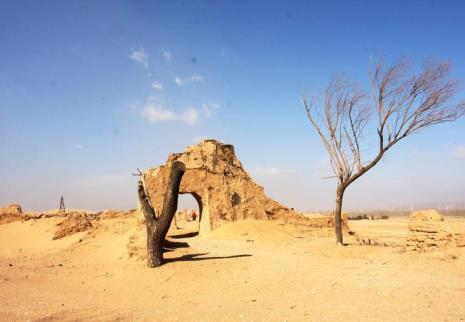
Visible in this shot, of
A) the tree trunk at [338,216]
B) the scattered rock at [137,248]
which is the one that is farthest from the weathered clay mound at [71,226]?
the tree trunk at [338,216]

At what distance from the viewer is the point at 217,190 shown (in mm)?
18062

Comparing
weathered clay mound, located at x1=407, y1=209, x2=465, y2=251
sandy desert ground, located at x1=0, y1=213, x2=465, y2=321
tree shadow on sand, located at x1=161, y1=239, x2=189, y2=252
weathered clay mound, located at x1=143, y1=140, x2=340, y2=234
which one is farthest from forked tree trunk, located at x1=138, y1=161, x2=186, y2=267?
weathered clay mound, located at x1=143, y1=140, x2=340, y2=234

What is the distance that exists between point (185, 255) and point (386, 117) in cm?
840

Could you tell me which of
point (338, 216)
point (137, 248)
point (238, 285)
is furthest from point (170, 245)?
point (338, 216)

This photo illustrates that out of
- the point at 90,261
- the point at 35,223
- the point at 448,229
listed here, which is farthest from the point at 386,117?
Answer: the point at 35,223

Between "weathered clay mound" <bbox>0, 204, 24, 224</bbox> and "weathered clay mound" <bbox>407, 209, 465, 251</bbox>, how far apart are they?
2061cm

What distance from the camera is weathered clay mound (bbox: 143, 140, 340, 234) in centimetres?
1772

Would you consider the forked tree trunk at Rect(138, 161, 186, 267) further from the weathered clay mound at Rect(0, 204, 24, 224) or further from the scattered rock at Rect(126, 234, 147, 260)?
the weathered clay mound at Rect(0, 204, 24, 224)

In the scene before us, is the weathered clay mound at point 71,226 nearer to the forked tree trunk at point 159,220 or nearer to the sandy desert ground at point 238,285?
the sandy desert ground at point 238,285

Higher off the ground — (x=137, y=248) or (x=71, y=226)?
(x=71, y=226)

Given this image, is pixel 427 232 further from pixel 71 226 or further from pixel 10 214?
pixel 10 214

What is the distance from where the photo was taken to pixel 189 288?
25.8ft

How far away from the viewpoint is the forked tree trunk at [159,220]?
9625 millimetres

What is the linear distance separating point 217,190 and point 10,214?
41.5 ft
